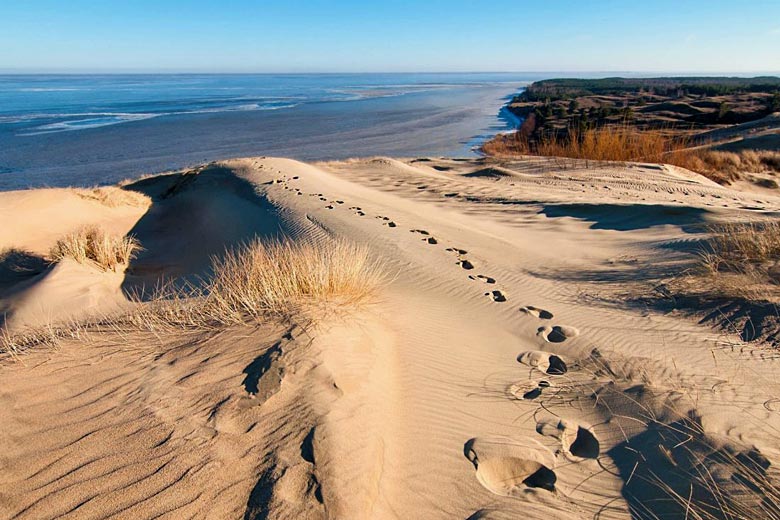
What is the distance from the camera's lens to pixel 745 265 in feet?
15.1

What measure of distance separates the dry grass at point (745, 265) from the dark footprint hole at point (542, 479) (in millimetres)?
2861

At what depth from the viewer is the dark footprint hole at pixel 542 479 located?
88.1 inches

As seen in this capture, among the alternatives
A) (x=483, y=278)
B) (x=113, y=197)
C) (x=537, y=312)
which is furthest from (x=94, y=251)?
(x=537, y=312)

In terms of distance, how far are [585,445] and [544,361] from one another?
103 centimetres

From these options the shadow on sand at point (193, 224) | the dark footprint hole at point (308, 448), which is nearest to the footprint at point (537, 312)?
the dark footprint hole at point (308, 448)

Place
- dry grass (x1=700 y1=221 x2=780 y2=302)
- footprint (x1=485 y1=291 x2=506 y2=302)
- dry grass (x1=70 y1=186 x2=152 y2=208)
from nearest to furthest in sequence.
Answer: dry grass (x1=700 y1=221 x2=780 y2=302) → footprint (x1=485 y1=291 x2=506 y2=302) → dry grass (x1=70 y1=186 x2=152 y2=208)

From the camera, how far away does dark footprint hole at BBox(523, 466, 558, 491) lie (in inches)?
88.1

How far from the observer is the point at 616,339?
3.78m

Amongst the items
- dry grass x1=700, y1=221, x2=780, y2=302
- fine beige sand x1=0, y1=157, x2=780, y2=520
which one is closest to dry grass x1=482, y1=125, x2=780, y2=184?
dry grass x1=700, y1=221, x2=780, y2=302

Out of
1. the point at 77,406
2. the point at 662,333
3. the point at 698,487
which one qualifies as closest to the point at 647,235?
the point at 662,333

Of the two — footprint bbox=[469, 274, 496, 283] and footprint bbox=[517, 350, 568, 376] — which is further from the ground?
footprint bbox=[517, 350, 568, 376]

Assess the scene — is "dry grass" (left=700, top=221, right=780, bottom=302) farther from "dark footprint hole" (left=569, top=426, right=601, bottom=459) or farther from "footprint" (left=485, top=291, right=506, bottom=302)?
"dark footprint hole" (left=569, top=426, right=601, bottom=459)

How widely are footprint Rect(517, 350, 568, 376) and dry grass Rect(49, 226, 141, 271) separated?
6257 millimetres

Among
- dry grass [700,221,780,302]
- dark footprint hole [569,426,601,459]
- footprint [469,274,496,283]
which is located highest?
dry grass [700,221,780,302]
